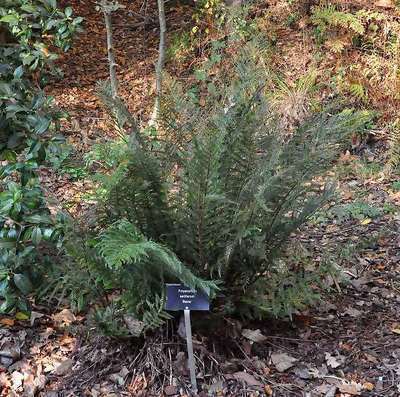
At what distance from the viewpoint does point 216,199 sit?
2.22 meters

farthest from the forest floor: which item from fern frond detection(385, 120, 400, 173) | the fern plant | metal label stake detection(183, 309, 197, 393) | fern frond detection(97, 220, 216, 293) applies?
fern frond detection(385, 120, 400, 173)

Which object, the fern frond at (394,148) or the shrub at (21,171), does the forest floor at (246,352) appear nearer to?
the shrub at (21,171)

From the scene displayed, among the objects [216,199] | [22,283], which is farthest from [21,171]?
[216,199]

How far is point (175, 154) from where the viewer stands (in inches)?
97.7

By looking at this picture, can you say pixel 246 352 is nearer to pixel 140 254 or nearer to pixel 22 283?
pixel 140 254

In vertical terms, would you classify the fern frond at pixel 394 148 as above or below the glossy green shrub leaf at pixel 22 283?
above

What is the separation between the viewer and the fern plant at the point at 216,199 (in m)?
2.30

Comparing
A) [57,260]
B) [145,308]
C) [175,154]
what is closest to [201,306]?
[145,308]

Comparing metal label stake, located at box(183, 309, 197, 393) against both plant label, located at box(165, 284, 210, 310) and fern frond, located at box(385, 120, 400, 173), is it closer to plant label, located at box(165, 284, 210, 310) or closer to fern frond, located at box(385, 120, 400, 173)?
plant label, located at box(165, 284, 210, 310)

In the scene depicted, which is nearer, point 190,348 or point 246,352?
point 190,348

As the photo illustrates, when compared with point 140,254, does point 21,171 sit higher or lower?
higher

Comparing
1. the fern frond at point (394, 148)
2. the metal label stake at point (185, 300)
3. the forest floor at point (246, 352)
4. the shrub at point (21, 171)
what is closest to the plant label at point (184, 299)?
the metal label stake at point (185, 300)

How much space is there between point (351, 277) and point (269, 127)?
1057mm

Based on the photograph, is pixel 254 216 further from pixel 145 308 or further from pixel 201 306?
pixel 145 308
